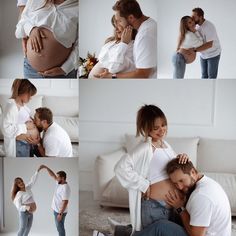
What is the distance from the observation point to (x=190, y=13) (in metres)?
1.77

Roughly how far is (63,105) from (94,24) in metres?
0.37

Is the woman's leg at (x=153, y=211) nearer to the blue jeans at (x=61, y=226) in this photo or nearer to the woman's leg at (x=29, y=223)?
the blue jeans at (x=61, y=226)

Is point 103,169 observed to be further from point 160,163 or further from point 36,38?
point 36,38

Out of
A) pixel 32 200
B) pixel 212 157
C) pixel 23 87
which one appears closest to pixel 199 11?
pixel 212 157

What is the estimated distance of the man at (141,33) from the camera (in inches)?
70.5

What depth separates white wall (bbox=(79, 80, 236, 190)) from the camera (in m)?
1.79

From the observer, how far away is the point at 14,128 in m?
1.94

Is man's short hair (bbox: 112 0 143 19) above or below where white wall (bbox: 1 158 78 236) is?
above

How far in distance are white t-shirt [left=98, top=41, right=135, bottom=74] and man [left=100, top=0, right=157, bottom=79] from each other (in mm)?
26

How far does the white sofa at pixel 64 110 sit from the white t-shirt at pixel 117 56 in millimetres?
210

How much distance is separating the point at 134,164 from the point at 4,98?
646mm

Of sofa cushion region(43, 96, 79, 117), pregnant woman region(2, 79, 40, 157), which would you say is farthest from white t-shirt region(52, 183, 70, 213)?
sofa cushion region(43, 96, 79, 117)

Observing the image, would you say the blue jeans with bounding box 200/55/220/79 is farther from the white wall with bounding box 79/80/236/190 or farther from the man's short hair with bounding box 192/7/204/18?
the man's short hair with bounding box 192/7/204/18

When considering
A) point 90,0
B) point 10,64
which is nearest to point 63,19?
point 90,0
